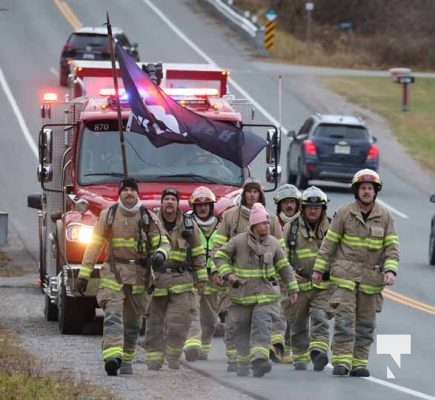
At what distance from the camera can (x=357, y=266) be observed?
15.0 meters

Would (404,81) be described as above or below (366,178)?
above

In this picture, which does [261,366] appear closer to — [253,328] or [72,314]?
[253,328]

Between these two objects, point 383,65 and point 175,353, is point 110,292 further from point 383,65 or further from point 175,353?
point 383,65

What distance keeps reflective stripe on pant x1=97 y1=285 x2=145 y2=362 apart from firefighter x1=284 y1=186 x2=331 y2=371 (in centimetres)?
164

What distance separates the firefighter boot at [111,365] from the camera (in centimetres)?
1431

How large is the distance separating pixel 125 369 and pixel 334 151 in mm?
24015

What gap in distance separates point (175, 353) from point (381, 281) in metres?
1.96

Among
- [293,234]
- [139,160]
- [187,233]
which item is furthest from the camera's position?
[139,160]

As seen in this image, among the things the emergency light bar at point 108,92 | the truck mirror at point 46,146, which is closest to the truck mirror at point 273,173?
the emergency light bar at point 108,92

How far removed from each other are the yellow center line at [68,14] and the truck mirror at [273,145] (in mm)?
41584

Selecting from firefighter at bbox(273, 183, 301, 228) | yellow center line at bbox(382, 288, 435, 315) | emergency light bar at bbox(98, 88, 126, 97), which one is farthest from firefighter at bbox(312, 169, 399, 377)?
yellow center line at bbox(382, 288, 435, 315)

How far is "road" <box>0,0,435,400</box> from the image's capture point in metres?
15.2

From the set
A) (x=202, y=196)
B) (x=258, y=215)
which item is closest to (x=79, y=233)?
(x=202, y=196)

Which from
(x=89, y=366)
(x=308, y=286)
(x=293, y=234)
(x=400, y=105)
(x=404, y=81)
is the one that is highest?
(x=404, y=81)
